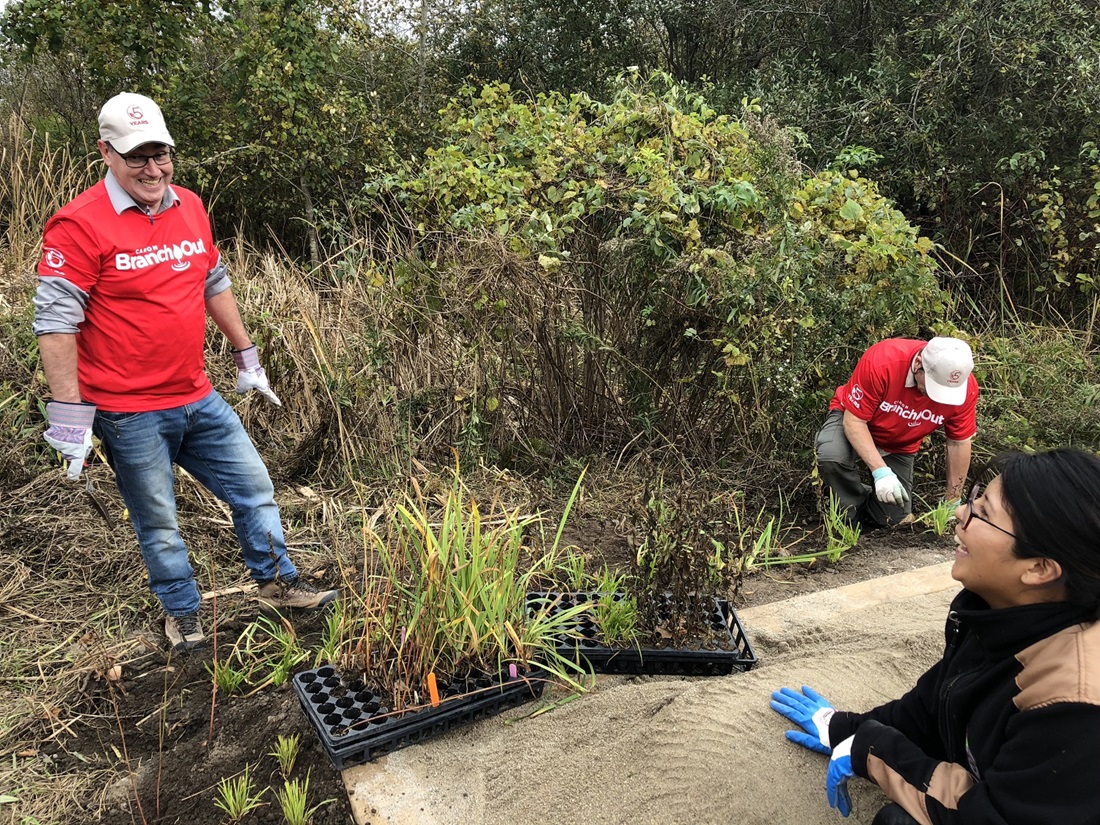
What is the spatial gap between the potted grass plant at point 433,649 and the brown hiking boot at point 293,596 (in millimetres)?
668

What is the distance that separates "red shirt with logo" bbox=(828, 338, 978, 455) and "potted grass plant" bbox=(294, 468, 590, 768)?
2.26 m

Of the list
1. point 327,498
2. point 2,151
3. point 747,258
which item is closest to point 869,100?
point 747,258

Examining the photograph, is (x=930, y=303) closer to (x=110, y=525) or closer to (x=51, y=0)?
(x=110, y=525)

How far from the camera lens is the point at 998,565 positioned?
65.3 inches

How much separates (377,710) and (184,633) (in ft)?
3.82

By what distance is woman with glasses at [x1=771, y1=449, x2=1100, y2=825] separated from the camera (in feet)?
4.87

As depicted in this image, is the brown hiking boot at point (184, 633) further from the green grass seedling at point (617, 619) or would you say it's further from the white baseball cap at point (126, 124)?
the white baseball cap at point (126, 124)

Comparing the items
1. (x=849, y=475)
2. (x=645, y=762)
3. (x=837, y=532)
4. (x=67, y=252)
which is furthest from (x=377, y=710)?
(x=849, y=475)

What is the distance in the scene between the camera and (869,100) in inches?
296

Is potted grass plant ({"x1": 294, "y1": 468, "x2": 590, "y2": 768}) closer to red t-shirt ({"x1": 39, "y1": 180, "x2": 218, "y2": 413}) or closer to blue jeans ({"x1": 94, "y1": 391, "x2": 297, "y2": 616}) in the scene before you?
blue jeans ({"x1": 94, "y1": 391, "x2": 297, "y2": 616})

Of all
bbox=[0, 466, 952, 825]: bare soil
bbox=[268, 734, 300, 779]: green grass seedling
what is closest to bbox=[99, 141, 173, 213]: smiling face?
bbox=[0, 466, 952, 825]: bare soil

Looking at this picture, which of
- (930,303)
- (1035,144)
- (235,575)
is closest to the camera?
Answer: (235,575)

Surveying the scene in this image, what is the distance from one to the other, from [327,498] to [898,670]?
112 inches

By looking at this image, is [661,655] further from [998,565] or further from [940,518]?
[940,518]
